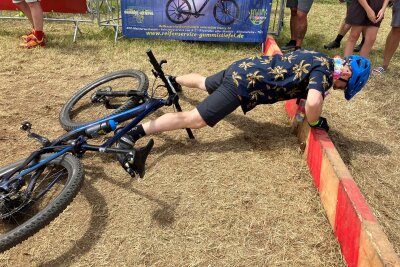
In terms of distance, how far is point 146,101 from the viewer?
11.5ft

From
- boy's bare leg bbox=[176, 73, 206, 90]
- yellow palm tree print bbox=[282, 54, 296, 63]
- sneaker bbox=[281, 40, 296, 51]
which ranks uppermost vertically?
yellow palm tree print bbox=[282, 54, 296, 63]

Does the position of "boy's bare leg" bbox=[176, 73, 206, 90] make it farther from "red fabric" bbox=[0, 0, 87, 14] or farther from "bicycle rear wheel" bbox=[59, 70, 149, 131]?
"red fabric" bbox=[0, 0, 87, 14]

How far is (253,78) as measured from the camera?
11.2 ft

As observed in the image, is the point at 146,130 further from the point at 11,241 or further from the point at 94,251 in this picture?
the point at 11,241

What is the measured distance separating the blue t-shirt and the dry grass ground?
58 cm

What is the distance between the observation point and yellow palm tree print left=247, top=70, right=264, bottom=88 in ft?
11.2

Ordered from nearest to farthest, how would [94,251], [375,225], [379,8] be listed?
[375,225] → [94,251] → [379,8]

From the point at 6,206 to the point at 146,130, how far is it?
1349mm

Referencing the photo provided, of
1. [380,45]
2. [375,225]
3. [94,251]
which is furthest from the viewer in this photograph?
[380,45]

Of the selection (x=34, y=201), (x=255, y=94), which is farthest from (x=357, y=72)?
(x=34, y=201)

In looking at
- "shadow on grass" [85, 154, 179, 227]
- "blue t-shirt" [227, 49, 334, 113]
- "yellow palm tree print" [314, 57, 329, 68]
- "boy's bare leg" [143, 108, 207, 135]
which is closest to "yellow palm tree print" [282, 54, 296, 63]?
"blue t-shirt" [227, 49, 334, 113]

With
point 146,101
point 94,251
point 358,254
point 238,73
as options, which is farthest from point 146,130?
point 358,254

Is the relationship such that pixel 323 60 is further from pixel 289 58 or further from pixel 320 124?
pixel 320 124

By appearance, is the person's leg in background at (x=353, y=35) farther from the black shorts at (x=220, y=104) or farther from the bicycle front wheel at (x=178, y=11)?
the black shorts at (x=220, y=104)
